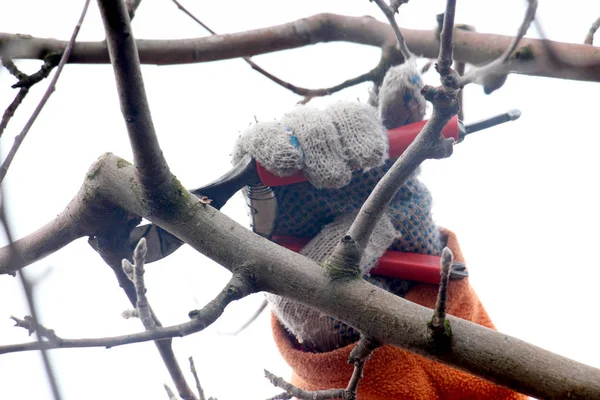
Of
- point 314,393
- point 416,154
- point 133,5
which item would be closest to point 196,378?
point 314,393

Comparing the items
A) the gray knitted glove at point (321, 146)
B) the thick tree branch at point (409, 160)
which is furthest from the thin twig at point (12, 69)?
the thick tree branch at point (409, 160)

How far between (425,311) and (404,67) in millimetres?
405

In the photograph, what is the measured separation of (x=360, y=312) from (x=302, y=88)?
657 mm

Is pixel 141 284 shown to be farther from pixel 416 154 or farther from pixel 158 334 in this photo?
pixel 416 154

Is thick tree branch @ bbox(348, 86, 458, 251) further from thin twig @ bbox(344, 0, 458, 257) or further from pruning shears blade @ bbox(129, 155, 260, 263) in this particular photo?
pruning shears blade @ bbox(129, 155, 260, 263)

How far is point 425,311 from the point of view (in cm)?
52

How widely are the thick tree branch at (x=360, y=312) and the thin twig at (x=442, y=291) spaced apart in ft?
0.04

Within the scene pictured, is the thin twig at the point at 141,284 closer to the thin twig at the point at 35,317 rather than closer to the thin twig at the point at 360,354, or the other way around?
the thin twig at the point at 35,317

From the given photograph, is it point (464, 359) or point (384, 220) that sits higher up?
point (384, 220)

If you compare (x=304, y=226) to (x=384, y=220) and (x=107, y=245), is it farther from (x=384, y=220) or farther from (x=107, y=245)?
(x=107, y=245)

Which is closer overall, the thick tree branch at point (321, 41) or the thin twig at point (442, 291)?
the thin twig at point (442, 291)

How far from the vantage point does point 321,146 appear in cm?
77

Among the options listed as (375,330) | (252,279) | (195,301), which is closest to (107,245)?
(195,301)

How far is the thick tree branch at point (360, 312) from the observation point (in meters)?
0.47
